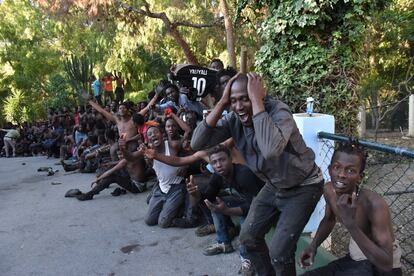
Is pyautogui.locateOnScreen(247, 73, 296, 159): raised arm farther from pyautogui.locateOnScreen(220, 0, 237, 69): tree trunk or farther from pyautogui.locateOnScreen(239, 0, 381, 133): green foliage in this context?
pyautogui.locateOnScreen(220, 0, 237, 69): tree trunk

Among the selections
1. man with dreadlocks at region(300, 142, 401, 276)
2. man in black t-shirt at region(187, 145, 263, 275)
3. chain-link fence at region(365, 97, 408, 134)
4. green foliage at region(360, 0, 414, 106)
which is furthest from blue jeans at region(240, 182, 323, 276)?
chain-link fence at region(365, 97, 408, 134)

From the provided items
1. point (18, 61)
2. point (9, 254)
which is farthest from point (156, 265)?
point (18, 61)

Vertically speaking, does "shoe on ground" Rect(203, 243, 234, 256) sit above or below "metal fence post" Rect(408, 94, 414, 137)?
below

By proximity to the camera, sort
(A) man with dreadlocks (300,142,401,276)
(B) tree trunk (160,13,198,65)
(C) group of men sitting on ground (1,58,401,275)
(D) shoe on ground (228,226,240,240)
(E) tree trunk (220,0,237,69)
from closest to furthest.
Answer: (A) man with dreadlocks (300,142,401,276)
(C) group of men sitting on ground (1,58,401,275)
(D) shoe on ground (228,226,240,240)
(E) tree trunk (220,0,237,69)
(B) tree trunk (160,13,198,65)

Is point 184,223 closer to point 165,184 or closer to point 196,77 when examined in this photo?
point 165,184

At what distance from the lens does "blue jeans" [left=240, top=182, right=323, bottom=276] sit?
2670mm

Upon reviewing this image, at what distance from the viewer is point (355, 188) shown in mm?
2344

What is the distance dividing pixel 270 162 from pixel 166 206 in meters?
2.77

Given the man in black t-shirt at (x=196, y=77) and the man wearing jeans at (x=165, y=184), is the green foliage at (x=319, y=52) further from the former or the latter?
the man wearing jeans at (x=165, y=184)

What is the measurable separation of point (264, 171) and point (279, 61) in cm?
318

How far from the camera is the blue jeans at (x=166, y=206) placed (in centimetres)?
505

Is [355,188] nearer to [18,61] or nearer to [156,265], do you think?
[156,265]

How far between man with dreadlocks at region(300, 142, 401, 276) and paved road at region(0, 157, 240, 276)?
157 cm

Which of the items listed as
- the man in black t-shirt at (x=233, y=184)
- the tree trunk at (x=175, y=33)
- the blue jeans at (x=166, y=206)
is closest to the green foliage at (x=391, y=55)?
the tree trunk at (x=175, y=33)
